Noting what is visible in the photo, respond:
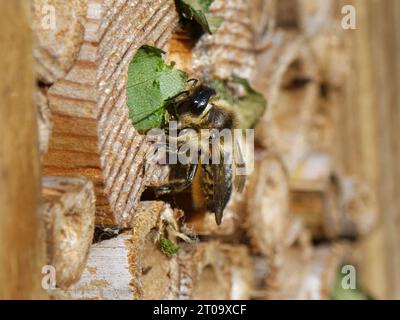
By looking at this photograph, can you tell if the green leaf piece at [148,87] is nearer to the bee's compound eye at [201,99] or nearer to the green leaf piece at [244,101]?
the bee's compound eye at [201,99]

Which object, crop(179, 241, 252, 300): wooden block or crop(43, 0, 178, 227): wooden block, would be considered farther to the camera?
crop(179, 241, 252, 300): wooden block

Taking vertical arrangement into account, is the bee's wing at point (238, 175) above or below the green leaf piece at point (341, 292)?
above

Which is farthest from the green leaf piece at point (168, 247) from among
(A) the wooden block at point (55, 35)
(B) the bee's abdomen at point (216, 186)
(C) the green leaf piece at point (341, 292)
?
(C) the green leaf piece at point (341, 292)

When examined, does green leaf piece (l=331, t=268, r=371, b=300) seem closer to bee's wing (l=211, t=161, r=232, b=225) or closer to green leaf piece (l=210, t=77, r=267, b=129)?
green leaf piece (l=210, t=77, r=267, b=129)

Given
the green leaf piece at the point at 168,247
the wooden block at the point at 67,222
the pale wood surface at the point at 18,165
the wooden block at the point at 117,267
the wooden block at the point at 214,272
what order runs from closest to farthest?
1. the pale wood surface at the point at 18,165
2. the wooden block at the point at 67,222
3. the wooden block at the point at 117,267
4. the green leaf piece at the point at 168,247
5. the wooden block at the point at 214,272

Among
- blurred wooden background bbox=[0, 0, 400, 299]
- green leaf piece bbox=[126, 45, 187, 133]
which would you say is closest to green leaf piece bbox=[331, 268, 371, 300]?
blurred wooden background bbox=[0, 0, 400, 299]

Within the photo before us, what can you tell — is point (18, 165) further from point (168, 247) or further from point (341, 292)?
point (341, 292)

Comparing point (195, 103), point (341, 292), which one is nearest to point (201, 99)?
point (195, 103)
